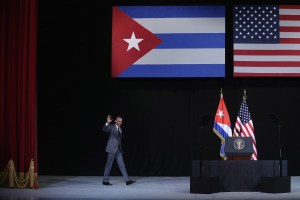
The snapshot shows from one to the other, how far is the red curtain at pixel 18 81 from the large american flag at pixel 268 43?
17.8 ft

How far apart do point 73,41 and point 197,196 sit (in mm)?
6423

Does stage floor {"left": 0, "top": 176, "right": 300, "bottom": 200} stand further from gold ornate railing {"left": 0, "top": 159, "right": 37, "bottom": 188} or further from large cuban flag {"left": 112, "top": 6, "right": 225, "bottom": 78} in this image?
large cuban flag {"left": 112, "top": 6, "right": 225, "bottom": 78}

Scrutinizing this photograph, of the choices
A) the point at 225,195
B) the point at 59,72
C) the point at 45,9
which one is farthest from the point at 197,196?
the point at 45,9

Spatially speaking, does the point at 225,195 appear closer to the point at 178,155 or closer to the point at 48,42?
the point at 178,155

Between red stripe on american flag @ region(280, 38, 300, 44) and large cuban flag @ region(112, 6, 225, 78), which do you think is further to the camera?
large cuban flag @ region(112, 6, 225, 78)

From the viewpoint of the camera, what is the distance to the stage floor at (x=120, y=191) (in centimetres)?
996

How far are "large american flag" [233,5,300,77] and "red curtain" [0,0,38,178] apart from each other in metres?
5.42

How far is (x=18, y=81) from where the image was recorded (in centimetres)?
1173

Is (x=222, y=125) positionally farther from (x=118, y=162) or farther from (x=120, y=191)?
(x=120, y=191)

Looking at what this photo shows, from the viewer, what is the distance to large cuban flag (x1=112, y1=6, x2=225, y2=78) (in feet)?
46.5

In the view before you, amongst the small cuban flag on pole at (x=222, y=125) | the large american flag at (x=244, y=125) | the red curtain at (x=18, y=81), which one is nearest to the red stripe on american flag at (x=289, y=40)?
the large american flag at (x=244, y=125)

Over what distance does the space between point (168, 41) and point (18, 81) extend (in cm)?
434

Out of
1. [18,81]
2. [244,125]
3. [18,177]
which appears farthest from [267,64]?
[18,177]

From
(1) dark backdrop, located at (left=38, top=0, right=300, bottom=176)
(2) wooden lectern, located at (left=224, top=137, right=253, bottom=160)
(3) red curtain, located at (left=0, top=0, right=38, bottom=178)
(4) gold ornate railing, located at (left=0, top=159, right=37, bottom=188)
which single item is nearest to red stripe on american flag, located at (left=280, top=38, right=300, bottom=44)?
(1) dark backdrop, located at (left=38, top=0, right=300, bottom=176)
